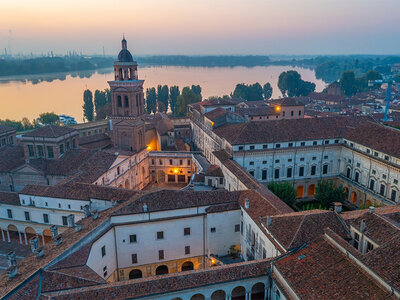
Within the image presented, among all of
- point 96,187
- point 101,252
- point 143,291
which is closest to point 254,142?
point 96,187

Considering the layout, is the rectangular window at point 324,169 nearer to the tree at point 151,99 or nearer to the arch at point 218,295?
the arch at point 218,295

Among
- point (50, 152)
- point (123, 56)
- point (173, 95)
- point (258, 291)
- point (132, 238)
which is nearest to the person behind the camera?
point (258, 291)

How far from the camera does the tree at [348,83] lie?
108944 mm

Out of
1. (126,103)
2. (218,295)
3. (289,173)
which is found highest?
(126,103)

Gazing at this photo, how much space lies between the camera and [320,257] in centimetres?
1769

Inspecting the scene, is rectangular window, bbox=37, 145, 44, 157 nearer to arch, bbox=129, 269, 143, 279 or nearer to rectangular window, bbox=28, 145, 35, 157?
rectangular window, bbox=28, 145, 35, 157

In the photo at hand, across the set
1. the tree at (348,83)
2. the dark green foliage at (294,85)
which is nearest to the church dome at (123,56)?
the dark green foliage at (294,85)

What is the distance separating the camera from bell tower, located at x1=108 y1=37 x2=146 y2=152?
1620 inches

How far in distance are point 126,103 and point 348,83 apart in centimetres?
8965

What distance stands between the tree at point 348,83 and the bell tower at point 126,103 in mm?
86774

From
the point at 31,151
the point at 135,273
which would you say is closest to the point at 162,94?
A: the point at 31,151

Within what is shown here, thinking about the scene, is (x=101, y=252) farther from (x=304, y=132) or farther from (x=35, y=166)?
(x=304, y=132)

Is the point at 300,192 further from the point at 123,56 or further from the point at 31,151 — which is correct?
the point at 31,151

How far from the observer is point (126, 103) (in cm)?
4212
